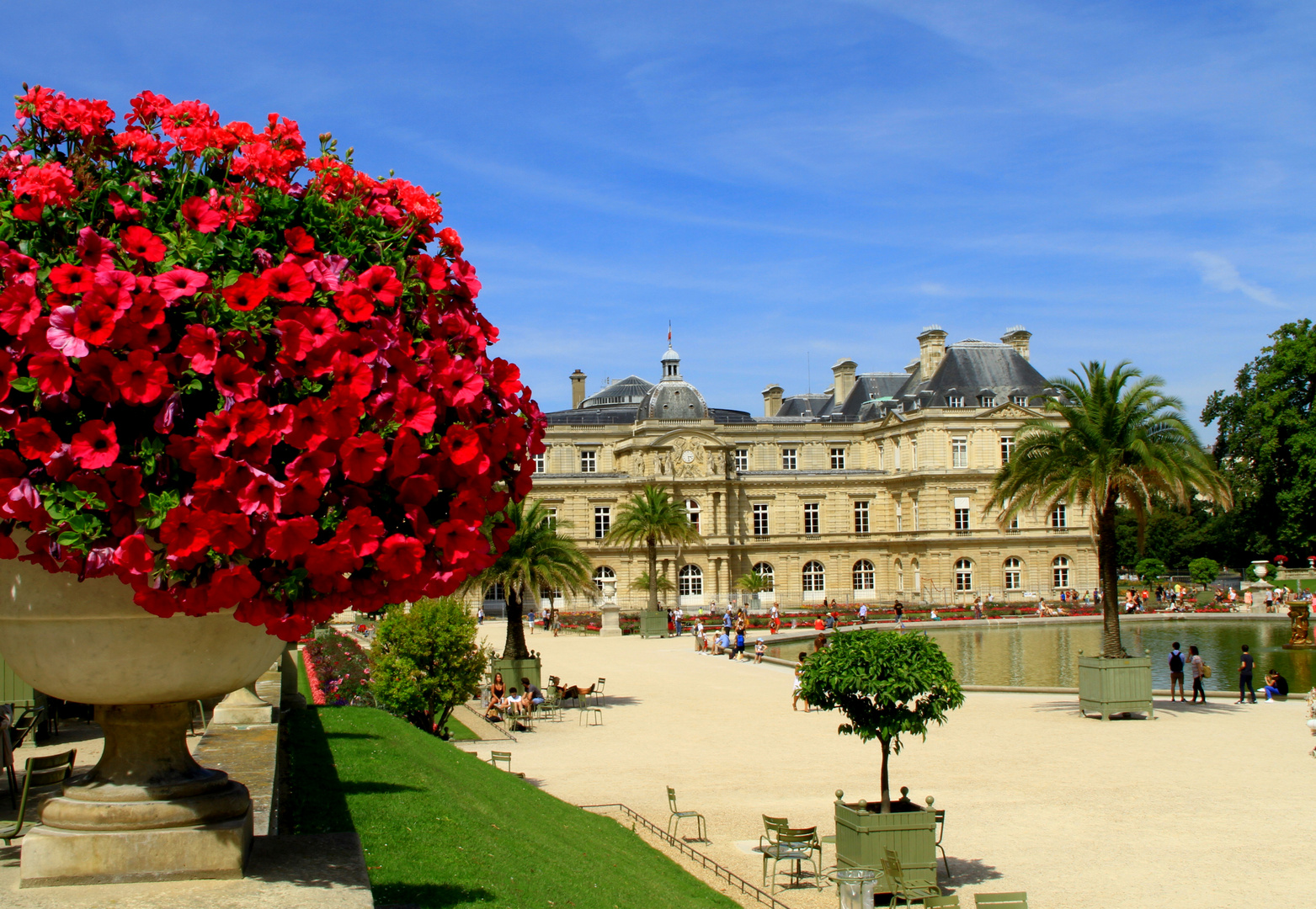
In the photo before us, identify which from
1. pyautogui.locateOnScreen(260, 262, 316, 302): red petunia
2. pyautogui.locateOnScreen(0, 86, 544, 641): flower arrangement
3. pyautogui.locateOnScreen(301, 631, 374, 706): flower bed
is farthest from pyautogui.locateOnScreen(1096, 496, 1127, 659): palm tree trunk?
pyautogui.locateOnScreen(260, 262, 316, 302): red petunia

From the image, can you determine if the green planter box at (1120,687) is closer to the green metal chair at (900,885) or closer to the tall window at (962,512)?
the green metal chair at (900,885)

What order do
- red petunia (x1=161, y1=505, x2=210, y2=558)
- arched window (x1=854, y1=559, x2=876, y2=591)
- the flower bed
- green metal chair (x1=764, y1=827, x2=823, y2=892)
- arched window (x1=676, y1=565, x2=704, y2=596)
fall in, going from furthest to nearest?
arched window (x1=854, y1=559, x2=876, y2=591)
arched window (x1=676, y1=565, x2=704, y2=596)
the flower bed
green metal chair (x1=764, y1=827, x2=823, y2=892)
red petunia (x1=161, y1=505, x2=210, y2=558)

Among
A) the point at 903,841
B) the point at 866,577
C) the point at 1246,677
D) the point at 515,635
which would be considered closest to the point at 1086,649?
the point at 1246,677

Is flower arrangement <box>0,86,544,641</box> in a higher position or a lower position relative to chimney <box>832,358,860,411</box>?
lower

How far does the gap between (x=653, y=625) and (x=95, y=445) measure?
43123 mm

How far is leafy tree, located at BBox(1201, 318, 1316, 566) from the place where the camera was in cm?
5194

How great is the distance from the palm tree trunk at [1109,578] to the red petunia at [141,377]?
72.2 feet

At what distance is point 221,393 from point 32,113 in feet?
4.50

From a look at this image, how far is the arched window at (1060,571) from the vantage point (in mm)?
62094

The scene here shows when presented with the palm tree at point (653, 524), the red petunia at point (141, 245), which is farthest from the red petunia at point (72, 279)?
the palm tree at point (653, 524)

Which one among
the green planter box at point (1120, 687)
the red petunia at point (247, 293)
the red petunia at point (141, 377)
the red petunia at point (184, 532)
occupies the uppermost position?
the red petunia at point (247, 293)

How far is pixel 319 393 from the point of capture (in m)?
3.60

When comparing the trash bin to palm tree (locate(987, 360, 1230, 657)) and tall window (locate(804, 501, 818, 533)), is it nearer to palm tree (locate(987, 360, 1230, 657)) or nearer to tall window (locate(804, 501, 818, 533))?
palm tree (locate(987, 360, 1230, 657))

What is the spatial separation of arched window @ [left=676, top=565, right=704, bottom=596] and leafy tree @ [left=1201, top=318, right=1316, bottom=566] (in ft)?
84.7
